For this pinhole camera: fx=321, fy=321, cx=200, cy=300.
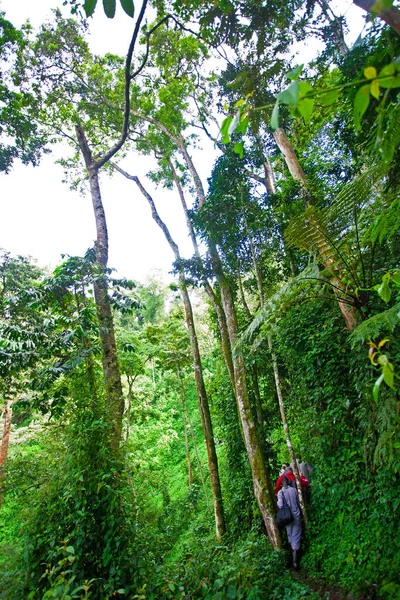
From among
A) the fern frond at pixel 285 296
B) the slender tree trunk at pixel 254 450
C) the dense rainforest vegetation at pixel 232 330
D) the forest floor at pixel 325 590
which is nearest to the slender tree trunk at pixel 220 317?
the dense rainforest vegetation at pixel 232 330

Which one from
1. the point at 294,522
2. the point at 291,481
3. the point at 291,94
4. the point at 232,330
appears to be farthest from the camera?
the point at 232,330

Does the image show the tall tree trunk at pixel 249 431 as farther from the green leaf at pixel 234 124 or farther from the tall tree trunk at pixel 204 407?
the green leaf at pixel 234 124

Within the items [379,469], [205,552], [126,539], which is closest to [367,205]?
[379,469]

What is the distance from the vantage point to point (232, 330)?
22.1ft

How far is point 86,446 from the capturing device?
293 cm

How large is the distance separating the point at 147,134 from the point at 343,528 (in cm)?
1082

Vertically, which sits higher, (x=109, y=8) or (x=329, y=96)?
(x=109, y=8)

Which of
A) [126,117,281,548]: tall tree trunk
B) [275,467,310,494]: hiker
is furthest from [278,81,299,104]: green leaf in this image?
[275,467,310,494]: hiker

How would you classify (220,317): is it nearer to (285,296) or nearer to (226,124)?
(285,296)

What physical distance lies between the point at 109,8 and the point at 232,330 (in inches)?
239

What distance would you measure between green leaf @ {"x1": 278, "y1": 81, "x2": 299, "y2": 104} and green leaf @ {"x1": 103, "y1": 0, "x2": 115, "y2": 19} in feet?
2.06

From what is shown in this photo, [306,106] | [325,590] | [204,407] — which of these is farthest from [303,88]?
[204,407]

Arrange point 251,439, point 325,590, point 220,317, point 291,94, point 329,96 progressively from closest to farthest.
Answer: point 291,94, point 329,96, point 325,590, point 251,439, point 220,317

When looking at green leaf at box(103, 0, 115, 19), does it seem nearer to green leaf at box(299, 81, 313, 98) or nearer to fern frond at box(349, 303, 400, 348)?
green leaf at box(299, 81, 313, 98)
